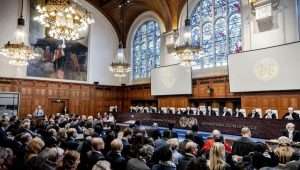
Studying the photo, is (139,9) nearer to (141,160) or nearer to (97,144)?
(97,144)

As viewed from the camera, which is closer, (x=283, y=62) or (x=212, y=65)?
(x=283, y=62)

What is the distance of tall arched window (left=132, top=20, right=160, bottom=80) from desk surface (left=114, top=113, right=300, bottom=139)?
5728 mm

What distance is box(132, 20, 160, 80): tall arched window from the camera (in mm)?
18625

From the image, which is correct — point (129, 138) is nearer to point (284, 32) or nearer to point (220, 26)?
point (284, 32)

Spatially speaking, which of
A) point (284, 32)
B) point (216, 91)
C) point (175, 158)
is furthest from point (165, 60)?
Answer: point (175, 158)

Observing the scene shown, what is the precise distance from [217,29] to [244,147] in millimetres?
11017

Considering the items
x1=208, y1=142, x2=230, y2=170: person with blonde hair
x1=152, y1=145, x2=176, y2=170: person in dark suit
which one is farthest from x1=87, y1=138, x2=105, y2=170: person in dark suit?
x1=208, y1=142, x2=230, y2=170: person with blonde hair

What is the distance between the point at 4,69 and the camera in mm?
15406

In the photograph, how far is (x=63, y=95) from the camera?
1762cm

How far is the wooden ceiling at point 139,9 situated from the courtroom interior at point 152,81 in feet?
0.29

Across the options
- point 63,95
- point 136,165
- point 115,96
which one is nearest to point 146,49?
point 115,96

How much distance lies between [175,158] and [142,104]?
15960mm

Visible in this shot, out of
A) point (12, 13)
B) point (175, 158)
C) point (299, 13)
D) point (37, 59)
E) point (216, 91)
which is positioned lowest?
point (175, 158)

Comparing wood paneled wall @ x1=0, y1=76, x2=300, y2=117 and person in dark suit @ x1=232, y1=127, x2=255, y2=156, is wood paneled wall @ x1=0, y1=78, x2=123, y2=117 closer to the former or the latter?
wood paneled wall @ x1=0, y1=76, x2=300, y2=117
